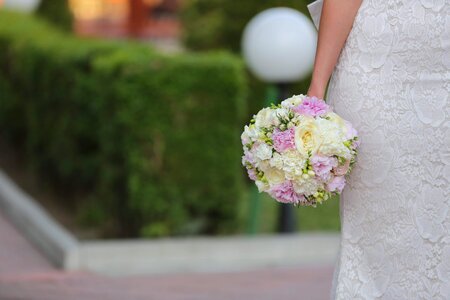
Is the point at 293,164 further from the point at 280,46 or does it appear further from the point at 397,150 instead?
the point at 280,46

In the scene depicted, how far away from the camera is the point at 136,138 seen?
295 inches

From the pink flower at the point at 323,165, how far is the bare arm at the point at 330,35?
22 centimetres

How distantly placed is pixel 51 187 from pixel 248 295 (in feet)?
14.7

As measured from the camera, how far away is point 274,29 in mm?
7855

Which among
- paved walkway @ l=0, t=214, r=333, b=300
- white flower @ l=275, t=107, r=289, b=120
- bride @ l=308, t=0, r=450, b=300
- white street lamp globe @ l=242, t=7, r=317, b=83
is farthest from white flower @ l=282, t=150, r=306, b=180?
white street lamp globe @ l=242, t=7, r=317, b=83

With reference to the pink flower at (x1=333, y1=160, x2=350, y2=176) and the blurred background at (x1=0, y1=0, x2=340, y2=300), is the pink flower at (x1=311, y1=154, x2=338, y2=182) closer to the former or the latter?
the pink flower at (x1=333, y1=160, x2=350, y2=176)

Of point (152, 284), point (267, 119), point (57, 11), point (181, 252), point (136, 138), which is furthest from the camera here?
point (57, 11)

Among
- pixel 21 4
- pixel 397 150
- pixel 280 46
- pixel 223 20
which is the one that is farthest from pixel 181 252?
pixel 21 4

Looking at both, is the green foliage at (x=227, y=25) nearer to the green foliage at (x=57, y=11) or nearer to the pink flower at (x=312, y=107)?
the green foliage at (x=57, y=11)

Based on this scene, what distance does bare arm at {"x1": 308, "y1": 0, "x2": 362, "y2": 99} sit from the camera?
3.09 m

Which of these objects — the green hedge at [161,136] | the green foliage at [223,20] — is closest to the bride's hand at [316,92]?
the green hedge at [161,136]

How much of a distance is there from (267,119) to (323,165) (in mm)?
206

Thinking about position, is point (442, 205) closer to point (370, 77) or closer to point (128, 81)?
point (370, 77)

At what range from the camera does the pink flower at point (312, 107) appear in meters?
3.02
